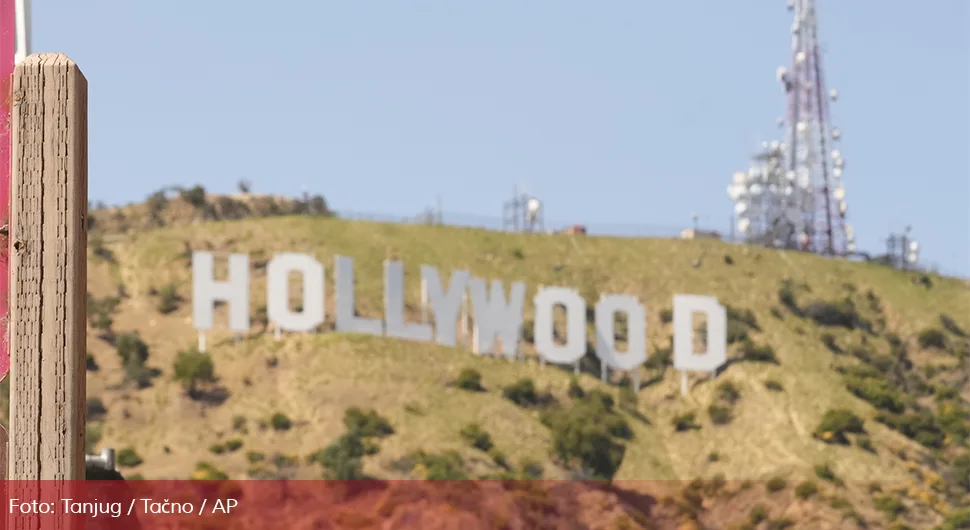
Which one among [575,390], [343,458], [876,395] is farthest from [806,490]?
[343,458]

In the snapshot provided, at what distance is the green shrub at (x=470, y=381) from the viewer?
3369 inches

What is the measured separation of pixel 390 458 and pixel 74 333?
7460 cm

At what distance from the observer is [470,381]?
85688mm

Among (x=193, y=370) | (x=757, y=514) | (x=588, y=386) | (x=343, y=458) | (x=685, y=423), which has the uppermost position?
(x=193, y=370)

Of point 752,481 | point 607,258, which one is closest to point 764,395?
point 752,481

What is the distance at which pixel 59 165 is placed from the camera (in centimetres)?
442

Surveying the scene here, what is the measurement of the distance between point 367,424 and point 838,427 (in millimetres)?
23978

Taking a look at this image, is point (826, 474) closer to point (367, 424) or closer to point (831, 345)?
point (831, 345)

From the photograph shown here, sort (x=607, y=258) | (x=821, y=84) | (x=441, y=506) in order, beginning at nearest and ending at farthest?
(x=441, y=506) < (x=821, y=84) < (x=607, y=258)

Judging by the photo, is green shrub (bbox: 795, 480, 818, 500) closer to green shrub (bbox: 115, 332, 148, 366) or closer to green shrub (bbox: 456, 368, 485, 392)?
green shrub (bbox: 456, 368, 485, 392)

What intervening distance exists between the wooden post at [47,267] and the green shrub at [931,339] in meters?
99.8

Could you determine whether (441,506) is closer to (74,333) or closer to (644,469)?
(644,469)

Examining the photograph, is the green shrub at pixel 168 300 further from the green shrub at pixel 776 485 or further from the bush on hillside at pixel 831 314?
the bush on hillside at pixel 831 314

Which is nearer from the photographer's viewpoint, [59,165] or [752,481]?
[59,165]
